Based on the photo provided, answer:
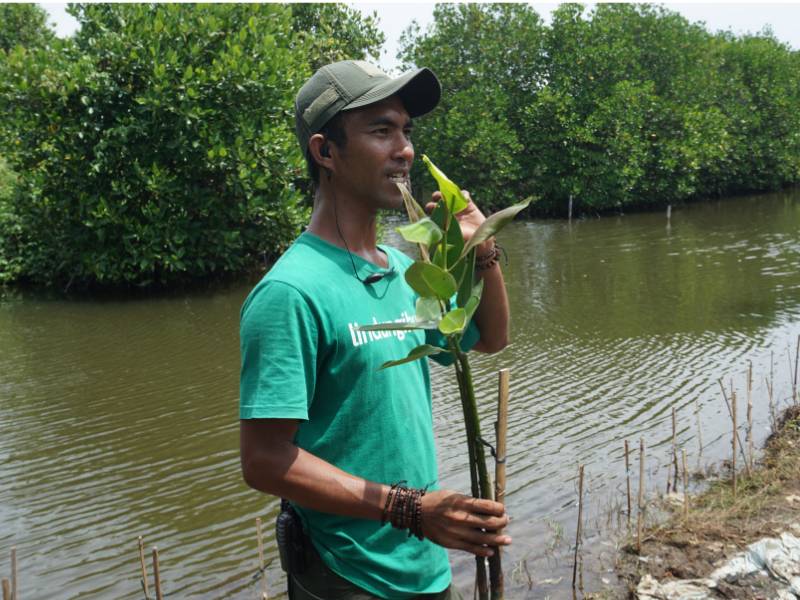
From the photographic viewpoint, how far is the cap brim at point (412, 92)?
6.61ft

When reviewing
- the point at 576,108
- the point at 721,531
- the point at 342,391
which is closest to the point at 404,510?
the point at 342,391

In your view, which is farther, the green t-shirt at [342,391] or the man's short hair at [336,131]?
the man's short hair at [336,131]

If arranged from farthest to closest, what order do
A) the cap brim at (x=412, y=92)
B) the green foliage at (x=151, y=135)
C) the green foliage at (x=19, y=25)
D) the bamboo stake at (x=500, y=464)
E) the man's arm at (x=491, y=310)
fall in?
the green foliage at (x=19, y=25)
the green foliage at (x=151, y=135)
the man's arm at (x=491, y=310)
the cap brim at (x=412, y=92)
the bamboo stake at (x=500, y=464)

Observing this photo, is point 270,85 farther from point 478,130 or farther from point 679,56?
point 679,56

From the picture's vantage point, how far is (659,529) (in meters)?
5.52

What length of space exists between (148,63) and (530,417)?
969 cm

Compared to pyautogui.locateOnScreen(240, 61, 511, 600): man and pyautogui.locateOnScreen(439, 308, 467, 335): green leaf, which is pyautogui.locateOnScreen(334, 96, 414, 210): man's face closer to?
pyautogui.locateOnScreen(240, 61, 511, 600): man

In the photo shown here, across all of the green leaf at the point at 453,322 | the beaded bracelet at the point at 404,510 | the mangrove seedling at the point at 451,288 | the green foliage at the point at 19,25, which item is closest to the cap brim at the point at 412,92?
the mangrove seedling at the point at 451,288

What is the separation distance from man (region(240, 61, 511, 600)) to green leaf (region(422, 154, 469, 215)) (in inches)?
8.3

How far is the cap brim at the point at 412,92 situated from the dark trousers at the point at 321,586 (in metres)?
1.11

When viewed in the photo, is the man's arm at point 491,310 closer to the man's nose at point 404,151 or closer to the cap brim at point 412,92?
the man's nose at point 404,151

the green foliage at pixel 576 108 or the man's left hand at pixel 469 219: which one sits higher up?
the green foliage at pixel 576 108

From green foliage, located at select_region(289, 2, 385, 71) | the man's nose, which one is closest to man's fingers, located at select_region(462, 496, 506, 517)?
the man's nose

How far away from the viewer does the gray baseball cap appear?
2021 mm
